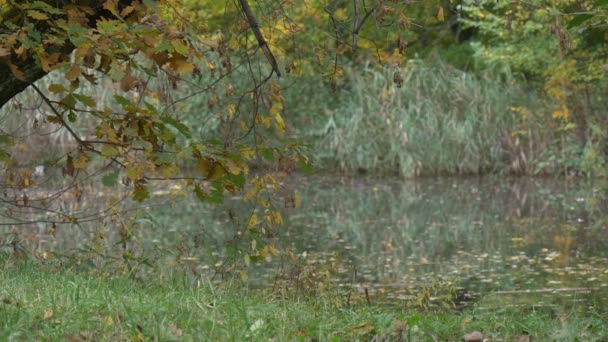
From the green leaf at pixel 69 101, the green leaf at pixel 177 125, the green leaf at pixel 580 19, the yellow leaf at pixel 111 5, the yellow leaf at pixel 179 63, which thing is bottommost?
the green leaf at pixel 177 125

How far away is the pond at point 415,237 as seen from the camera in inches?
369

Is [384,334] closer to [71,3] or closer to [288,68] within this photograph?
[71,3]

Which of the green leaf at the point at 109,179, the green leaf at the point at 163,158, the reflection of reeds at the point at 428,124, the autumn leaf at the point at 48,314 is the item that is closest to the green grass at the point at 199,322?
the autumn leaf at the point at 48,314

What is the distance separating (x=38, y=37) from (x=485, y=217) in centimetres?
1099

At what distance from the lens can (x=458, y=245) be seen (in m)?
12.6

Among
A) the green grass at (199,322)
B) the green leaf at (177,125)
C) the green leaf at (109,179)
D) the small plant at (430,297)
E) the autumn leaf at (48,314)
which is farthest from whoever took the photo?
the small plant at (430,297)

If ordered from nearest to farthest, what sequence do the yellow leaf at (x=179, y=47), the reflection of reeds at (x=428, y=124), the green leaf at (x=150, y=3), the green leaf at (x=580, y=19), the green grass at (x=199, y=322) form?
the green leaf at (x=580, y=19) → the green grass at (x=199, y=322) → the yellow leaf at (x=179, y=47) → the green leaf at (x=150, y=3) → the reflection of reeds at (x=428, y=124)

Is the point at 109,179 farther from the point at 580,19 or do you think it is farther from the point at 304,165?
the point at 580,19

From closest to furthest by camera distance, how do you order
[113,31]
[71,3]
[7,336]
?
[7,336], [113,31], [71,3]

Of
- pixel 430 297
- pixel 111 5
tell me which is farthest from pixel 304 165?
pixel 430 297

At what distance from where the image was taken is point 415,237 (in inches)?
528

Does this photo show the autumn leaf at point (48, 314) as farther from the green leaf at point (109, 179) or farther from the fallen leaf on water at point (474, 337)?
the fallen leaf on water at point (474, 337)

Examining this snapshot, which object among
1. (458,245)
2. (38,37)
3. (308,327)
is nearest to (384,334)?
(308,327)

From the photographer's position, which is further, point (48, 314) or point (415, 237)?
point (415, 237)
